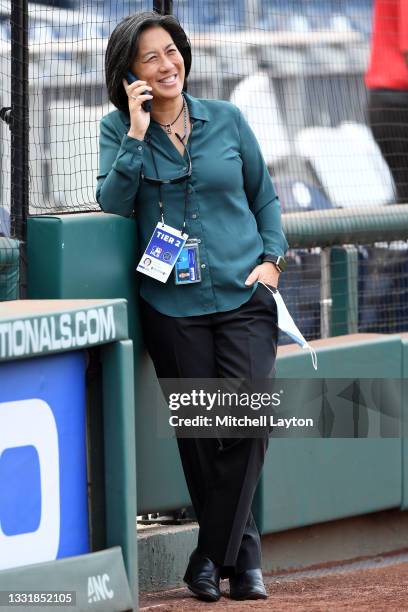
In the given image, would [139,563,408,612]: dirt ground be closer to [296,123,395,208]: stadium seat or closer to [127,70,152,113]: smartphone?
[127,70,152,113]: smartphone

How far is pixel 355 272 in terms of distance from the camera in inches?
251

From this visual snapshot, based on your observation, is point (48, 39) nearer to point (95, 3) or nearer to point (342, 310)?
point (95, 3)

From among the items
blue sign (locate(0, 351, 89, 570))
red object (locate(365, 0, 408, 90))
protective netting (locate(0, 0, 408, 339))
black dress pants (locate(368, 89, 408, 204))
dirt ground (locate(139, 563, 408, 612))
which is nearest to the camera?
blue sign (locate(0, 351, 89, 570))

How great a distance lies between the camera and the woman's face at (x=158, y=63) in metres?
4.58

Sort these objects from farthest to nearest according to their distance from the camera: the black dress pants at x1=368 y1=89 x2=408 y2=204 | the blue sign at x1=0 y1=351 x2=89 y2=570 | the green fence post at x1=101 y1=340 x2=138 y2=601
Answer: the black dress pants at x1=368 y1=89 x2=408 y2=204
the green fence post at x1=101 y1=340 x2=138 y2=601
the blue sign at x1=0 y1=351 x2=89 y2=570

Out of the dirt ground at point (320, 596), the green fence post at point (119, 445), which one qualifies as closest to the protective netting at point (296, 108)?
the green fence post at point (119, 445)

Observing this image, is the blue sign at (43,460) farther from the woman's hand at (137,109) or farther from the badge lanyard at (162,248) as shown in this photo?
the woman's hand at (137,109)

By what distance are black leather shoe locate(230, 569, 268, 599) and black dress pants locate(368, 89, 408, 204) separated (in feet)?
10.4

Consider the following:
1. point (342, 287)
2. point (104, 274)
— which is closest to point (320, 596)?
point (104, 274)

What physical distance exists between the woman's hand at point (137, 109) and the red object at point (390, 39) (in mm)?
3840

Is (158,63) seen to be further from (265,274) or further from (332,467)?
(332,467)

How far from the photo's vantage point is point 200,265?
15.0 ft

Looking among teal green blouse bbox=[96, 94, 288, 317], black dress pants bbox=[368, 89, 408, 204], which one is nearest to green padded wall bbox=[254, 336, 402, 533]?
teal green blouse bbox=[96, 94, 288, 317]

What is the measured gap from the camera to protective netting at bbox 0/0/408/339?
16.9 ft
